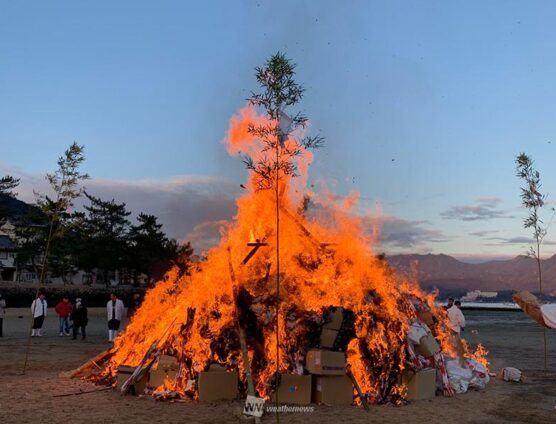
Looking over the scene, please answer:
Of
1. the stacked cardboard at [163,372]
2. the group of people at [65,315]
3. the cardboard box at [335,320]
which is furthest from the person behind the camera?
the group of people at [65,315]

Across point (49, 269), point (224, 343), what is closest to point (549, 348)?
point (224, 343)

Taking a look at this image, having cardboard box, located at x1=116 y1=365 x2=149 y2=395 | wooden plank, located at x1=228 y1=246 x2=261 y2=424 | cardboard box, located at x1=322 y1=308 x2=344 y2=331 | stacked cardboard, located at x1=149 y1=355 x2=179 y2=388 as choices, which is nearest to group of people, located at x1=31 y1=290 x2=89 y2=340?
cardboard box, located at x1=116 y1=365 x2=149 y2=395

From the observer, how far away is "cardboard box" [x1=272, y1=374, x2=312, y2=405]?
11250 mm

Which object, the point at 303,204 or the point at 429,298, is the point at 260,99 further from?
the point at 429,298

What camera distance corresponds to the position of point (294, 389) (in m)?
11.3

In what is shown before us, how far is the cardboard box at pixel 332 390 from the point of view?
11344 mm

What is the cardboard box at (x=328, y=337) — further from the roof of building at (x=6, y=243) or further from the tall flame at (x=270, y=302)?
the roof of building at (x=6, y=243)

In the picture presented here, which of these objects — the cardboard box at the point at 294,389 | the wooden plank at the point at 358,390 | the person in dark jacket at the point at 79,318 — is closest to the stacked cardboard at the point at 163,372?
the cardboard box at the point at 294,389

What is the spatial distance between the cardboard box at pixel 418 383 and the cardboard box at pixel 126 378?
19.3 feet

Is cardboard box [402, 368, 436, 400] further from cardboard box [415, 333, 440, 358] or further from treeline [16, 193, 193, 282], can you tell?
treeline [16, 193, 193, 282]

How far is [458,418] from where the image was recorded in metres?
10.3

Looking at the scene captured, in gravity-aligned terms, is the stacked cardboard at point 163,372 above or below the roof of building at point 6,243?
below

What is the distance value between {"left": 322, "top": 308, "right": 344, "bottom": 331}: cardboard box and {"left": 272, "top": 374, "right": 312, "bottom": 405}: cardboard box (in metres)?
1.16

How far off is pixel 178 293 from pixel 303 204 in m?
4.32
